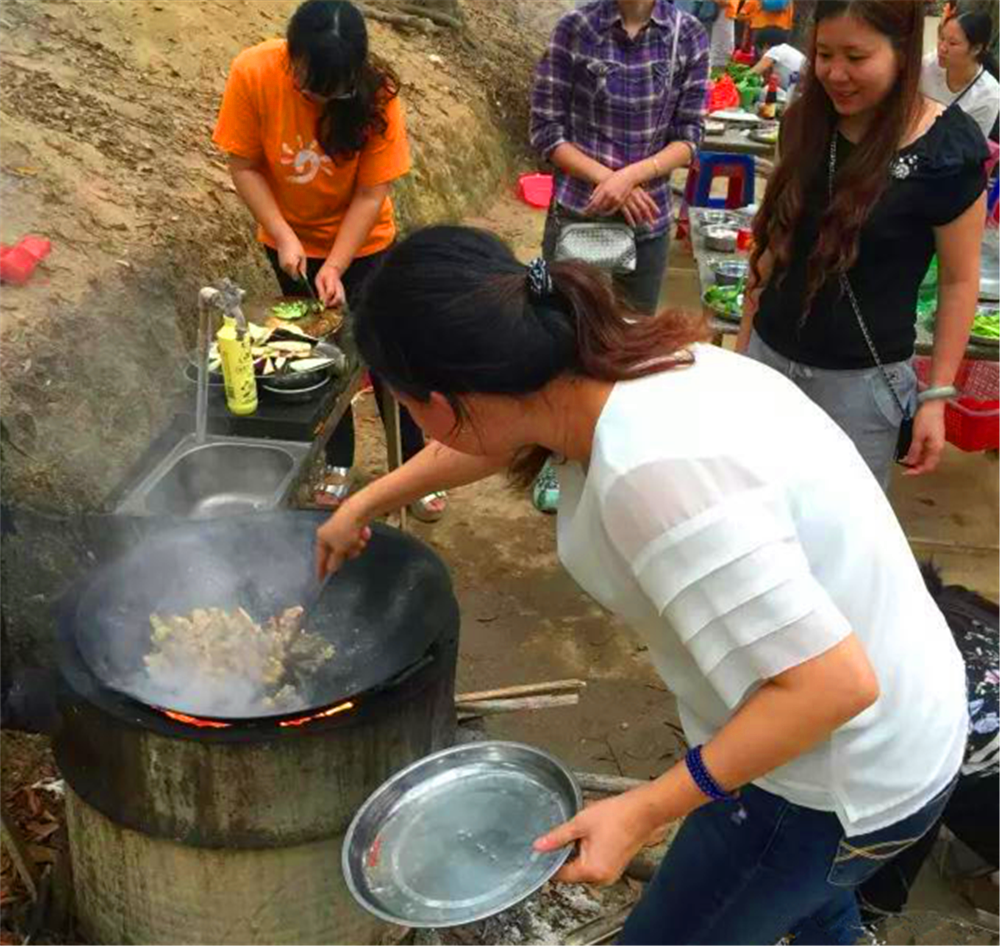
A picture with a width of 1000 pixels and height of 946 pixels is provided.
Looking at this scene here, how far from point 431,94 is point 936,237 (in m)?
7.14

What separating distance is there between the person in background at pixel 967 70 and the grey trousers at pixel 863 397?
3387mm

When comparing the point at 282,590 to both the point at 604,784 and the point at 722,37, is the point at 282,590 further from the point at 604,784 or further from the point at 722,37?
the point at 722,37

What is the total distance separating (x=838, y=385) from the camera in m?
3.30

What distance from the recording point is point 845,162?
303 cm

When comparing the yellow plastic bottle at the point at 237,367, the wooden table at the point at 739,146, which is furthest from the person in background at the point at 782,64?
the yellow plastic bottle at the point at 237,367

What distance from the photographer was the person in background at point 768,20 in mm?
12398

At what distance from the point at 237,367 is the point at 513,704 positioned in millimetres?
1512

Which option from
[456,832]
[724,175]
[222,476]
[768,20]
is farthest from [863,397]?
[768,20]

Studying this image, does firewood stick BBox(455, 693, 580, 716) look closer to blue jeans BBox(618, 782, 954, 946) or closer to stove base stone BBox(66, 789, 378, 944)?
stove base stone BBox(66, 789, 378, 944)

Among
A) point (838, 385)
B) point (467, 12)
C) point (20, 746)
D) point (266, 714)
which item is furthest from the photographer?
point (467, 12)

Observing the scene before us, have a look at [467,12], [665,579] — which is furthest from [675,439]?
[467,12]

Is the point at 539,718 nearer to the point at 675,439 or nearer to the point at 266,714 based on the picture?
the point at 266,714

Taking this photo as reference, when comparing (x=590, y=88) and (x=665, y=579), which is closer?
(x=665, y=579)

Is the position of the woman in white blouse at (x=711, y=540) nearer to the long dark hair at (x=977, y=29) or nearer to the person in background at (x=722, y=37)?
the long dark hair at (x=977, y=29)
